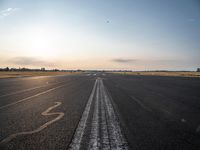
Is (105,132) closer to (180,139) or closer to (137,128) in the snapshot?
(137,128)

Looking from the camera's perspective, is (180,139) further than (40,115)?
No

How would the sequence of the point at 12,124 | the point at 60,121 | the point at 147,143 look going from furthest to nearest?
the point at 60,121 → the point at 12,124 → the point at 147,143

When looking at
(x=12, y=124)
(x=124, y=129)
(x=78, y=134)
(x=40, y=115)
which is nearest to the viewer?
(x=78, y=134)

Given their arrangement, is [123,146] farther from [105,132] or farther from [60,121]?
[60,121]

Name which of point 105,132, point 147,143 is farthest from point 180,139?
point 105,132

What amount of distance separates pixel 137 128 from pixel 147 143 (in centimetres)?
108

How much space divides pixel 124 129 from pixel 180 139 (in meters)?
1.34

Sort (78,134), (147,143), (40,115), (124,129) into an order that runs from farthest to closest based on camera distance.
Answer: (40,115) → (124,129) → (78,134) → (147,143)

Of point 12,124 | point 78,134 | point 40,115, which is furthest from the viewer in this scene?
point 40,115

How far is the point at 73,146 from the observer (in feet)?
11.6

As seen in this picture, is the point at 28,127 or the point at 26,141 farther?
the point at 28,127

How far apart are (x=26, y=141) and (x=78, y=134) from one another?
114cm

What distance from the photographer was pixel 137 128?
4848mm

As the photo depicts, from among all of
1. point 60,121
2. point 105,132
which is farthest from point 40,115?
point 105,132
